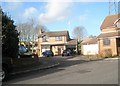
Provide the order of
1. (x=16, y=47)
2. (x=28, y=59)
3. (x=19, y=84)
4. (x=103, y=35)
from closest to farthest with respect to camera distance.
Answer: (x=19, y=84) → (x=16, y=47) → (x=28, y=59) → (x=103, y=35)

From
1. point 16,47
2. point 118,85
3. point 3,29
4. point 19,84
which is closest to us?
point 118,85

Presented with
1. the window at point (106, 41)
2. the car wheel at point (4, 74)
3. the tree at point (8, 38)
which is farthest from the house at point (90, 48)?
the car wheel at point (4, 74)

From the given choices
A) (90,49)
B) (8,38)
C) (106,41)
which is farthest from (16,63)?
(90,49)

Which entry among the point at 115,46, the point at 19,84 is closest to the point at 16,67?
the point at 19,84

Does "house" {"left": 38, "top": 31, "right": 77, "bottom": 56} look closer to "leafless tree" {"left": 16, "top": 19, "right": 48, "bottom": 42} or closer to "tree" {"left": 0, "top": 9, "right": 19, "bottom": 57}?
"leafless tree" {"left": 16, "top": 19, "right": 48, "bottom": 42}

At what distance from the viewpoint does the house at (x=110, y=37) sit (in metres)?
50.0

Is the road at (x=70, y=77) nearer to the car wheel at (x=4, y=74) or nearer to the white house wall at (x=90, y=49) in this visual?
the car wheel at (x=4, y=74)

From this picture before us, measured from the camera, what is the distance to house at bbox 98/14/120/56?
1970 inches

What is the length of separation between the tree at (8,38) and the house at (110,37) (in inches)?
1120

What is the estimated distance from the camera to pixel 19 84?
13.9 metres

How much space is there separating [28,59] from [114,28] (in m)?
32.4

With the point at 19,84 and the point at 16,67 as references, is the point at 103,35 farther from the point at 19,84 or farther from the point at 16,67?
the point at 19,84

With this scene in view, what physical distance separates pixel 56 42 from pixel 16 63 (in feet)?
183

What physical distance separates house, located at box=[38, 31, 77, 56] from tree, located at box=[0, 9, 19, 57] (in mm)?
53744
